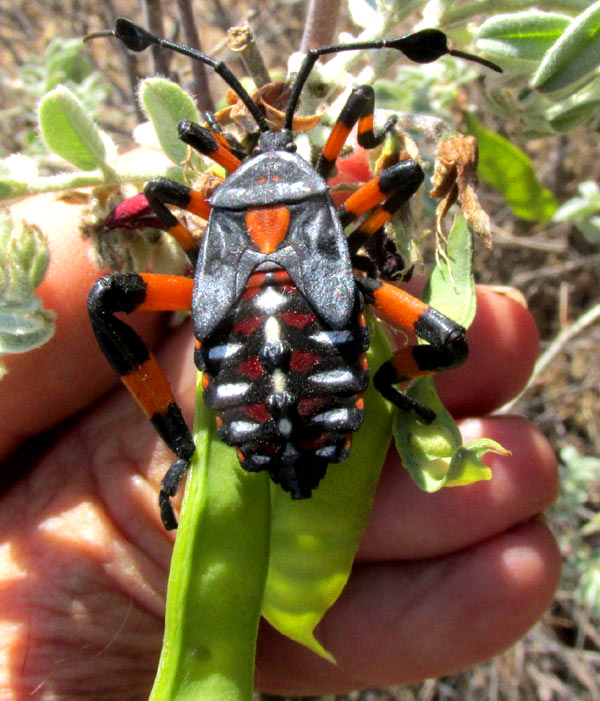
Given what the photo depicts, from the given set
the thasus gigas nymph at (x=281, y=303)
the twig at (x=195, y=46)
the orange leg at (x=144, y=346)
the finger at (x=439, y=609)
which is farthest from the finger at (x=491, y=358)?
the twig at (x=195, y=46)

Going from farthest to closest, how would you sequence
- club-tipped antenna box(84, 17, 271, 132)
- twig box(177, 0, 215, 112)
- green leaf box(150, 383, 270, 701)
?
twig box(177, 0, 215, 112)
club-tipped antenna box(84, 17, 271, 132)
green leaf box(150, 383, 270, 701)

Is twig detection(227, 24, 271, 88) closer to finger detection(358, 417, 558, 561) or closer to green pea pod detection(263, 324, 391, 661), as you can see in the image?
green pea pod detection(263, 324, 391, 661)

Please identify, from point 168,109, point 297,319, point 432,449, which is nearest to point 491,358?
point 432,449

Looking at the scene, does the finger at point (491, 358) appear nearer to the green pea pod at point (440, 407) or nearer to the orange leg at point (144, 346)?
the green pea pod at point (440, 407)

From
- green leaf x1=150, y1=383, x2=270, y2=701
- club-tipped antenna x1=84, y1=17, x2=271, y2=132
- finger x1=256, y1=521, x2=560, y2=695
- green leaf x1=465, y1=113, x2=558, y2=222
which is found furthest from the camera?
green leaf x1=465, y1=113, x2=558, y2=222

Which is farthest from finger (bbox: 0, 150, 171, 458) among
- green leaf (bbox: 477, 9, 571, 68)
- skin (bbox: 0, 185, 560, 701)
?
green leaf (bbox: 477, 9, 571, 68)

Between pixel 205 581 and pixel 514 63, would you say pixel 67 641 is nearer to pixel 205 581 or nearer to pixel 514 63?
pixel 205 581

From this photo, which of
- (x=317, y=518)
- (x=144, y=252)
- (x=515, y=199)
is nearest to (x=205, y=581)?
(x=317, y=518)
